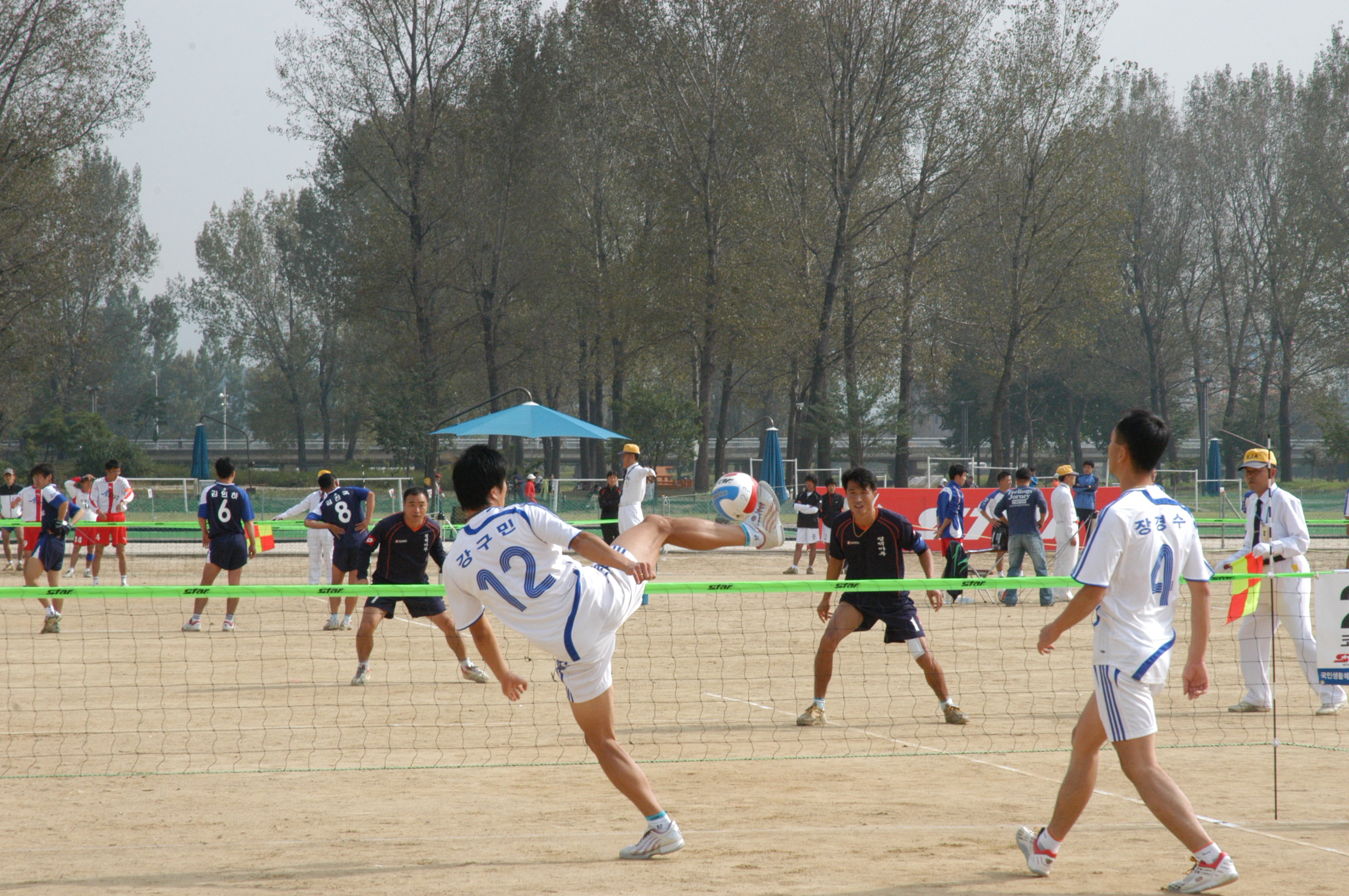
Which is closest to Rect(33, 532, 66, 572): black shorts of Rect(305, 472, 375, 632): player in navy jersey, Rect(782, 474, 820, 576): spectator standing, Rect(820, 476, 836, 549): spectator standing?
Rect(305, 472, 375, 632): player in navy jersey

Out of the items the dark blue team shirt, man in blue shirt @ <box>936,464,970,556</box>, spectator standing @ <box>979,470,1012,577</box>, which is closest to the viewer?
the dark blue team shirt

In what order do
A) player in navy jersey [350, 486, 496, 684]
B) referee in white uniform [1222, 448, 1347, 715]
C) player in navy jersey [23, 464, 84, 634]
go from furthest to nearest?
player in navy jersey [23, 464, 84, 634] < player in navy jersey [350, 486, 496, 684] < referee in white uniform [1222, 448, 1347, 715]

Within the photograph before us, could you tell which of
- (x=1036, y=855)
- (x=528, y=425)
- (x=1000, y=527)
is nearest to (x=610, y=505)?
(x=528, y=425)

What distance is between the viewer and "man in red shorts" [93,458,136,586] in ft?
59.9

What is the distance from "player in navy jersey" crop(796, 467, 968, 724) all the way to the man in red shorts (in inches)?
501

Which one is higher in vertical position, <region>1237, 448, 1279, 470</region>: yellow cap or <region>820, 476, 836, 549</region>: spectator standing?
<region>1237, 448, 1279, 470</region>: yellow cap

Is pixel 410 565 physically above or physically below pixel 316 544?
above

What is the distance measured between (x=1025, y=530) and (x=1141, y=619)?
12197 millimetres

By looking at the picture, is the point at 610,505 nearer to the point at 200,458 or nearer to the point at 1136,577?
the point at 1136,577

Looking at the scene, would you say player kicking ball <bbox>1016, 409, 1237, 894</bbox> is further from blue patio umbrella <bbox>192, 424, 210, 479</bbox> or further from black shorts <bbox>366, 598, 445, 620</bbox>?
blue patio umbrella <bbox>192, 424, 210, 479</bbox>

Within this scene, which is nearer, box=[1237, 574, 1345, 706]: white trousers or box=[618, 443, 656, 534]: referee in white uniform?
box=[1237, 574, 1345, 706]: white trousers

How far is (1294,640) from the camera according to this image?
872 cm

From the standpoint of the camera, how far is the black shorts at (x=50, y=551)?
562 inches

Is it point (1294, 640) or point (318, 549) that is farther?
point (318, 549)
